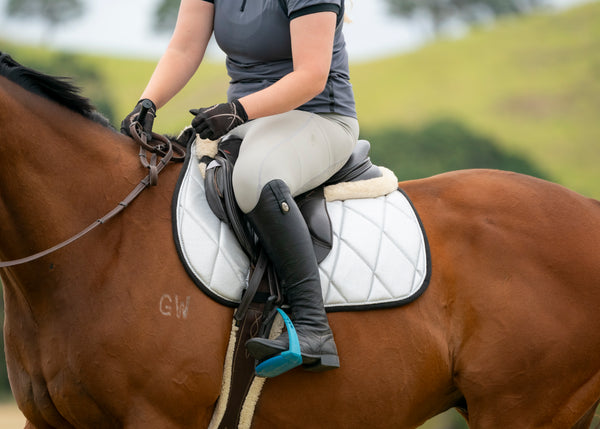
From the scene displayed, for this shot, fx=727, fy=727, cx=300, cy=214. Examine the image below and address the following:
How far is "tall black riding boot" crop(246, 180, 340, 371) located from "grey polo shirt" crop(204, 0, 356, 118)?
58 centimetres

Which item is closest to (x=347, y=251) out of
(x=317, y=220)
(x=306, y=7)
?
(x=317, y=220)

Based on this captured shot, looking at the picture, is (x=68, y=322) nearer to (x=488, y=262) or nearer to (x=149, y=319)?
(x=149, y=319)

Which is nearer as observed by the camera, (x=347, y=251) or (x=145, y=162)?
(x=145, y=162)

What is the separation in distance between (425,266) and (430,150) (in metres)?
15.9

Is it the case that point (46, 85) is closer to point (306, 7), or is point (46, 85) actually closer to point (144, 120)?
point (144, 120)

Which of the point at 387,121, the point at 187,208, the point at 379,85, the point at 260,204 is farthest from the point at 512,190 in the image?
the point at 379,85

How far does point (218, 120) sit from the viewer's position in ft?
10.0

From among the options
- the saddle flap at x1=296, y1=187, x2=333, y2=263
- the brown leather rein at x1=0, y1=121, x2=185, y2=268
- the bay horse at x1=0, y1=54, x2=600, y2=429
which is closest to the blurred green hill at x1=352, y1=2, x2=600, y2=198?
the bay horse at x1=0, y1=54, x2=600, y2=429

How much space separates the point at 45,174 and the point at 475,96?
25774mm

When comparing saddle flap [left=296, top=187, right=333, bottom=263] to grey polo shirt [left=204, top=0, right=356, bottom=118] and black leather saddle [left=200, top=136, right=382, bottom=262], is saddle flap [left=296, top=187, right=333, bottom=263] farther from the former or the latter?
grey polo shirt [left=204, top=0, right=356, bottom=118]

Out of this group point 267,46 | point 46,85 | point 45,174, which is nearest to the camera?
point 45,174

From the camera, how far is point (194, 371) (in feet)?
9.78

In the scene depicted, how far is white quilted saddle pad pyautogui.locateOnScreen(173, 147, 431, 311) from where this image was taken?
10.1 feet

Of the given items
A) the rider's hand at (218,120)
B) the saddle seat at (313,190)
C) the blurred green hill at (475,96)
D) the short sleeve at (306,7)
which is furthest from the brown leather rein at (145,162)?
the blurred green hill at (475,96)
